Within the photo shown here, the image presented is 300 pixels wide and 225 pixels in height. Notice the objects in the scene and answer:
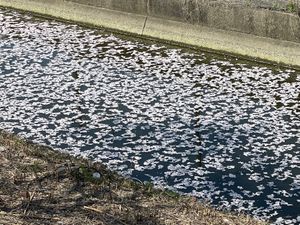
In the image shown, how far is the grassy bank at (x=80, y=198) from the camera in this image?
5.44 metres

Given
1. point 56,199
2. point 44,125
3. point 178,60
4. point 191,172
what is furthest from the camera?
point 178,60

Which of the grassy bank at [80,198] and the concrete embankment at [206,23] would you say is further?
the concrete embankment at [206,23]

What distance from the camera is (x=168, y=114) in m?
10.4

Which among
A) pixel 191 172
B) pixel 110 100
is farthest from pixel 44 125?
pixel 191 172

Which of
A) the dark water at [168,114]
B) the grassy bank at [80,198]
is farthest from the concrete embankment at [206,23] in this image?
the grassy bank at [80,198]

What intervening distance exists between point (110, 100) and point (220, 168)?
3451 mm

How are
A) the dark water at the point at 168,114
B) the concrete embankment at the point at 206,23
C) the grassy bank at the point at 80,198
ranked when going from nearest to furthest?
the grassy bank at the point at 80,198 < the dark water at the point at 168,114 < the concrete embankment at the point at 206,23

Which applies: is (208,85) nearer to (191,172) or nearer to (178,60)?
(178,60)

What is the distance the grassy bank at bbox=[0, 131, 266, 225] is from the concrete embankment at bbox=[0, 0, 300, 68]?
8366 mm

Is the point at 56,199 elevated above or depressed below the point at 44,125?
above

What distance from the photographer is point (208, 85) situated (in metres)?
12.1

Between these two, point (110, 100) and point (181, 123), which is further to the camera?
point (110, 100)

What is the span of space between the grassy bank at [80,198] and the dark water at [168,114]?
113 centimetres

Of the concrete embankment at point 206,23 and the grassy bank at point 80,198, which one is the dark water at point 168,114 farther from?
the grassy bank at point 80,198
